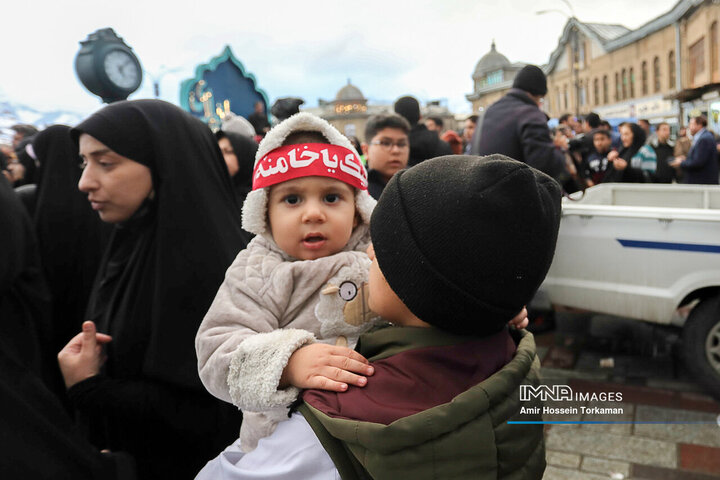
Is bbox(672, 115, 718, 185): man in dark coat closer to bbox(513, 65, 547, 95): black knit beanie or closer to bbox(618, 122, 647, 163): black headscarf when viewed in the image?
bbox(618, 122, 647, 163): black headscarf

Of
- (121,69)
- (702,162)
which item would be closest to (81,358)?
(121,69)

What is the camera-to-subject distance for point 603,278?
4035 millimetres

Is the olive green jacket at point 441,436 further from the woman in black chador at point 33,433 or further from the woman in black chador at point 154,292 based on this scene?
the woman in black chador at point 154,292

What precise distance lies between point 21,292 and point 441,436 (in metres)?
1.80

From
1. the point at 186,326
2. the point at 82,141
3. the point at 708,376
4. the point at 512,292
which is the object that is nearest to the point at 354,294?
the point at 512,292

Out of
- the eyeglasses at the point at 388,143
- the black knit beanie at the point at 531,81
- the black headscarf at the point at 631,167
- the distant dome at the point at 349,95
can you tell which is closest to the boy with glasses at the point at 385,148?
the eyeglasses at the point at 388,143

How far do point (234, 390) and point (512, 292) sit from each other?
564mm

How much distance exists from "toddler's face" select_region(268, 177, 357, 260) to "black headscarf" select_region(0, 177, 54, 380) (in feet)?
3.07

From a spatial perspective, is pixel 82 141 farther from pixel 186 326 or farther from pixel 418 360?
pixel 418 360

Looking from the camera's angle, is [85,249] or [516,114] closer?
[85,249]

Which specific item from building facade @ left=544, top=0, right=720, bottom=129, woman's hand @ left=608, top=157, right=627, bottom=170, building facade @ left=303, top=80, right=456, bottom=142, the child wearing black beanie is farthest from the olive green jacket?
building facade @ left=303, top=80, right=456, bottom=142

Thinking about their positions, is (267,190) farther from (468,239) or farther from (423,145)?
(423,145)

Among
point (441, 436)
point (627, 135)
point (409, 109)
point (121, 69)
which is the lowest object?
point (441, 436)

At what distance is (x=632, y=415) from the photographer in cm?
339
